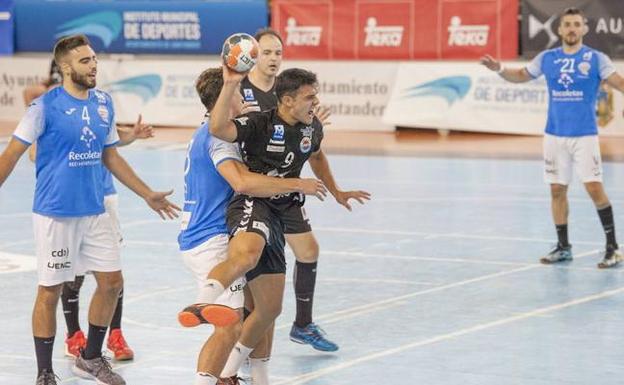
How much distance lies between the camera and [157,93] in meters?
29.5

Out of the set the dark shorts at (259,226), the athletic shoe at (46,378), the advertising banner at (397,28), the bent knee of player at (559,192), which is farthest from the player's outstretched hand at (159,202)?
the advertising banner at (397,28)

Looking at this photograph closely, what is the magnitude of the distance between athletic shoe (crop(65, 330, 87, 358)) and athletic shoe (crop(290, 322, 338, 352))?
5.32ft

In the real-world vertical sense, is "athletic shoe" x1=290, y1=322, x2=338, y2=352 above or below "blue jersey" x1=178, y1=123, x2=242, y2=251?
below

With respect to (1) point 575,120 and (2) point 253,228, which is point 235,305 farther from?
(1) point 575,120

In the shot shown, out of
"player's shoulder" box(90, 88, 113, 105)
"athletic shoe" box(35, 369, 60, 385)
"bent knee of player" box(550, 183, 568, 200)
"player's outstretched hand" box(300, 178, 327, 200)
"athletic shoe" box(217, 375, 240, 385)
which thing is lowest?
"athletic shoe" box(35, 369, 60, 385)

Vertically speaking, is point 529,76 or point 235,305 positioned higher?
point 529,76

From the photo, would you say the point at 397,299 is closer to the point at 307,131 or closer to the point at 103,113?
the point at 307,131

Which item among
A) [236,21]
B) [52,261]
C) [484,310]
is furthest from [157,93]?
[52,261]

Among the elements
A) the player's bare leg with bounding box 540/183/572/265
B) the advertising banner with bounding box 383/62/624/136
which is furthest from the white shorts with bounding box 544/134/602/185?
the advertising banner with bounding box 383/62/624/136

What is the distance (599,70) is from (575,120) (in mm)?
587

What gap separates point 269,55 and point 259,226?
102 inches

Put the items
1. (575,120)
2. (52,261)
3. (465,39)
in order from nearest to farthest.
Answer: (52,261)
(575,120)
(465,39)

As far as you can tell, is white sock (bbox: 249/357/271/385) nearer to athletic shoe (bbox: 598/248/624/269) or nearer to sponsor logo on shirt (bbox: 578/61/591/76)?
athletic shoe (bbox: 598/248/624/269)

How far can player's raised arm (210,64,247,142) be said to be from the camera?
309 inches
